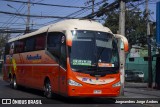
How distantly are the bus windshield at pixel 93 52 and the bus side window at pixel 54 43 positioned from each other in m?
1.10

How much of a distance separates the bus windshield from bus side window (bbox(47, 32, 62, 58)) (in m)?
1.10

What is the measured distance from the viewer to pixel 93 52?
1587 centimetres

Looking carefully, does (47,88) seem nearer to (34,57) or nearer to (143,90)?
(34,57)

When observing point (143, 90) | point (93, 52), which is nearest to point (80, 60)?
point (93, 52)

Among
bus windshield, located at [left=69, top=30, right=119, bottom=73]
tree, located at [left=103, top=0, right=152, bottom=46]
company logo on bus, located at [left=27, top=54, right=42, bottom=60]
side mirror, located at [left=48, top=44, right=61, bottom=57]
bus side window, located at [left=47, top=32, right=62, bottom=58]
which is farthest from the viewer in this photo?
tree, located at [left=103, top=0, right=152, bottom=46]

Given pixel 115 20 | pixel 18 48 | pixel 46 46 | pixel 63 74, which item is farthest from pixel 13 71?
pixel 115 20

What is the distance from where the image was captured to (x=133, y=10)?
144 ft

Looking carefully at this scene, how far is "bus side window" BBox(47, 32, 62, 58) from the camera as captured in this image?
1671 cm

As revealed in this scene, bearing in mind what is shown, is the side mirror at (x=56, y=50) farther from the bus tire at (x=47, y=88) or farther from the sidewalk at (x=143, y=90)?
the sidewalk at (x=143, y=90)

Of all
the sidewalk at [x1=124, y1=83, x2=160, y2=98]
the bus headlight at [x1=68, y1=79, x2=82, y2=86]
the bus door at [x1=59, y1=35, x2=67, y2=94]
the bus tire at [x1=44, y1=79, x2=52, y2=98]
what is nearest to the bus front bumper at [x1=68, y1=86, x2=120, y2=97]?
the bus headlight at [x1=68, y1=79, x2=82, y2=86]

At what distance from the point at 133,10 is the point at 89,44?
1141 inches

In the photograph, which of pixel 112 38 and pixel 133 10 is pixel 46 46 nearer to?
pixel 112 38

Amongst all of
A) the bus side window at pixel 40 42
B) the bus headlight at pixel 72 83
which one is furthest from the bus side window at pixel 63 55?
the bus side window at pixel 40 42

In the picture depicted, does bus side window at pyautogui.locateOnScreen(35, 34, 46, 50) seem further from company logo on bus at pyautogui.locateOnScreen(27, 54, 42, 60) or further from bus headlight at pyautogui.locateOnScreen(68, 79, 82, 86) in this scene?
bus headlight at pyautogui.locateOnScreen(68, 79, 82, 86)
